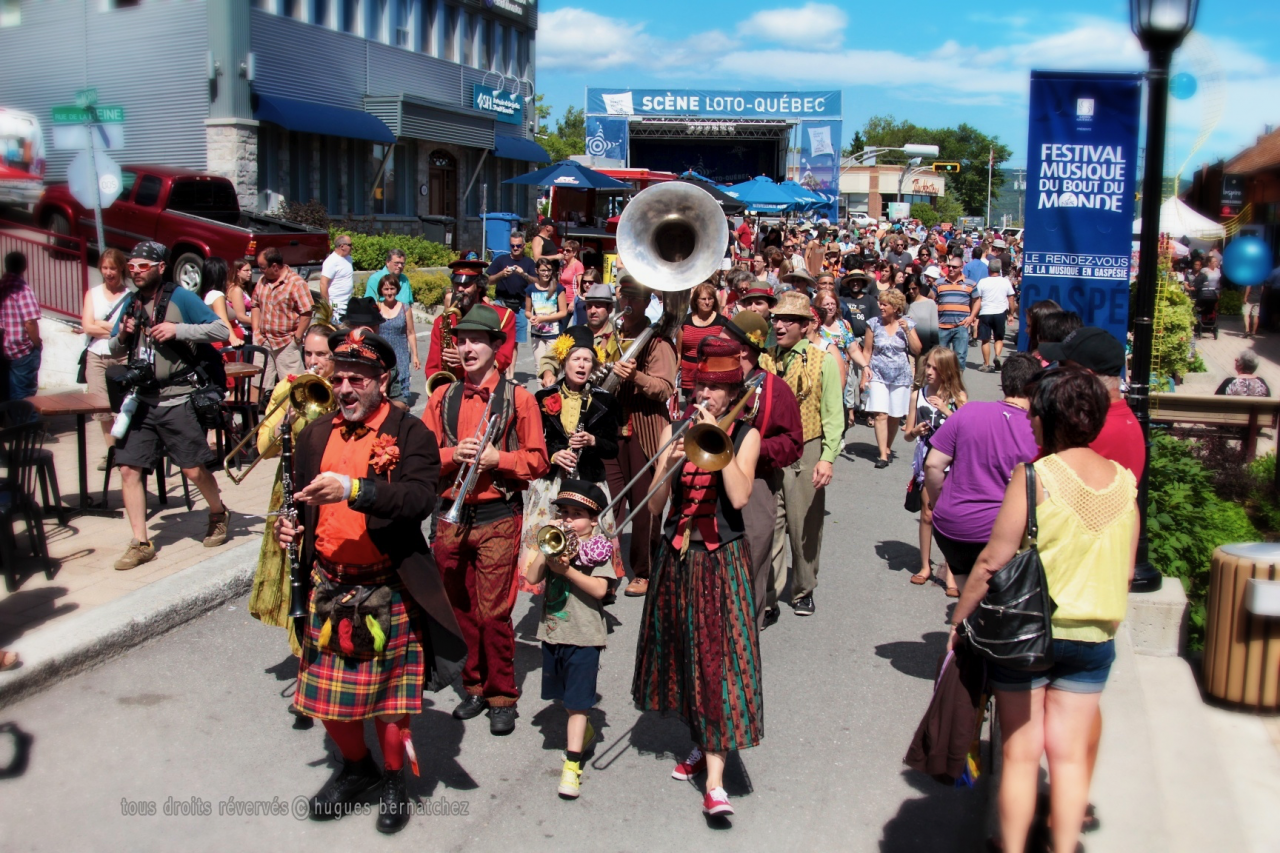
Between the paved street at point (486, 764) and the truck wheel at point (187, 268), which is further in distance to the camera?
the truck wheel at point (187, 268)

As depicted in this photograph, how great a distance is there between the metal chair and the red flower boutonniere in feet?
9.95

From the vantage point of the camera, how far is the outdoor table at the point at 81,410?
6.81m

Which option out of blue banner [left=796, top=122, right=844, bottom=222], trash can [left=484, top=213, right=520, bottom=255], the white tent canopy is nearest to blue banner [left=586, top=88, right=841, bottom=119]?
blue banner [left=796, top=122, right=844, bottom=222]

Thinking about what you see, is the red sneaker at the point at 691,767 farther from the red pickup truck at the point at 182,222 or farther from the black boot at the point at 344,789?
the red pickup truck at the point at 182,222

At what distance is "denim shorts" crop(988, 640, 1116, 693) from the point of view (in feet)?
10.9

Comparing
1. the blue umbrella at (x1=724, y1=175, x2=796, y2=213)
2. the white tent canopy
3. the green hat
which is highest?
the blue umbrella at (x1=724, y1=175, x2=796, y2=213)

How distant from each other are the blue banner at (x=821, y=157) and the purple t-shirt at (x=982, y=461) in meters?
44.5

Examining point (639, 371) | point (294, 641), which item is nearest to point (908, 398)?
point (639, 371)

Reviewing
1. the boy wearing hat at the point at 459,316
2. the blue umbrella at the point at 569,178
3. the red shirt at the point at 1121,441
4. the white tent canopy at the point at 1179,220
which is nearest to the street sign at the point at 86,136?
the boy wearing hat at the point at 459,316

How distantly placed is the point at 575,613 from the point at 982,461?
1873mm

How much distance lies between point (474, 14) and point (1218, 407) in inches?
1133

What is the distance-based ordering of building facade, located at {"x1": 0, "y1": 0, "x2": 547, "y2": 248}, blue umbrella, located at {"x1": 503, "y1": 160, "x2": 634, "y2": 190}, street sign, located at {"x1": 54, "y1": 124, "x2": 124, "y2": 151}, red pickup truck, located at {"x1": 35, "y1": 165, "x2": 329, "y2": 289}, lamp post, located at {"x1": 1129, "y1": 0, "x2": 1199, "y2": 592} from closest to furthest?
lamp post, located at {"x1": 1129, "y1": 0, "x2": 1199, "y2": 592} → street sign, located at {"x1": 54, "y1": 124, "x2": 124, "y2": 151} → building facade, located at {"x1": 0, "y1": 0, "x2": 547, "y2": 248} → red pickup truck, located at {"x1": 35, "y1": 165, "x2": 329, "y2": 289} → blue umbrella, located at {"x1": 503, "y1": 160, "x2": 634, "y2": 190}

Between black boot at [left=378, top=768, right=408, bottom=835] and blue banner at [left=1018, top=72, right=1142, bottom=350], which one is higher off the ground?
blue banner at [left=1018, top=72, right=1142, bottom=350]

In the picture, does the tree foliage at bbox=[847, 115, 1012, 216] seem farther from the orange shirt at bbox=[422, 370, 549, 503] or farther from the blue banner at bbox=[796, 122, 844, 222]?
the orange shirt at bbox=[422, 370, 549, 503]
